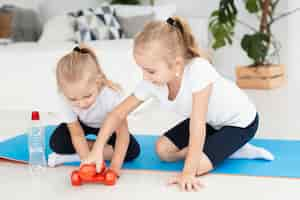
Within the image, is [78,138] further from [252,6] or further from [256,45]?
[252,6]

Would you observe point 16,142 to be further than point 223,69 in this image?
No

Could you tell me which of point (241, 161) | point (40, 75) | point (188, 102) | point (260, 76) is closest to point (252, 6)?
point (260, 76)

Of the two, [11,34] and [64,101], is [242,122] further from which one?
[11,34]

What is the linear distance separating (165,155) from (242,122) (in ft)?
1.04

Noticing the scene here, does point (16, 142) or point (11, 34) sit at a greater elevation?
point (11, 34)

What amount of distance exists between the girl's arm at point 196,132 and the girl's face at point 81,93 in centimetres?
34

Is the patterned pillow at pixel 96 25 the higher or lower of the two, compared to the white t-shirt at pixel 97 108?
higher

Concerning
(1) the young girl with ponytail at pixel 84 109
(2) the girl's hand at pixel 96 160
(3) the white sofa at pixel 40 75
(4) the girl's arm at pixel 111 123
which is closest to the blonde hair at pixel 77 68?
(1) the young girl with ponytail at pixel 84 109

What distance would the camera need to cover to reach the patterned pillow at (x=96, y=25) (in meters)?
3.92

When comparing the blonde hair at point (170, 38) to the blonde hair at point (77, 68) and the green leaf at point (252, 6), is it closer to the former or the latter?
the blonde hair at point (77, 68)

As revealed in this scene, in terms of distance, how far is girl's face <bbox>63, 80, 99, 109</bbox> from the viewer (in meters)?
1.70

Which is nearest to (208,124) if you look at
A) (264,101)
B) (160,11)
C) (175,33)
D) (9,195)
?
(175,33)

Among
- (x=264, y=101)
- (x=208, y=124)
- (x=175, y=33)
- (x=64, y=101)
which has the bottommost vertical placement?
(x=264, y=101)

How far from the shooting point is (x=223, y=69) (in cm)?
471
